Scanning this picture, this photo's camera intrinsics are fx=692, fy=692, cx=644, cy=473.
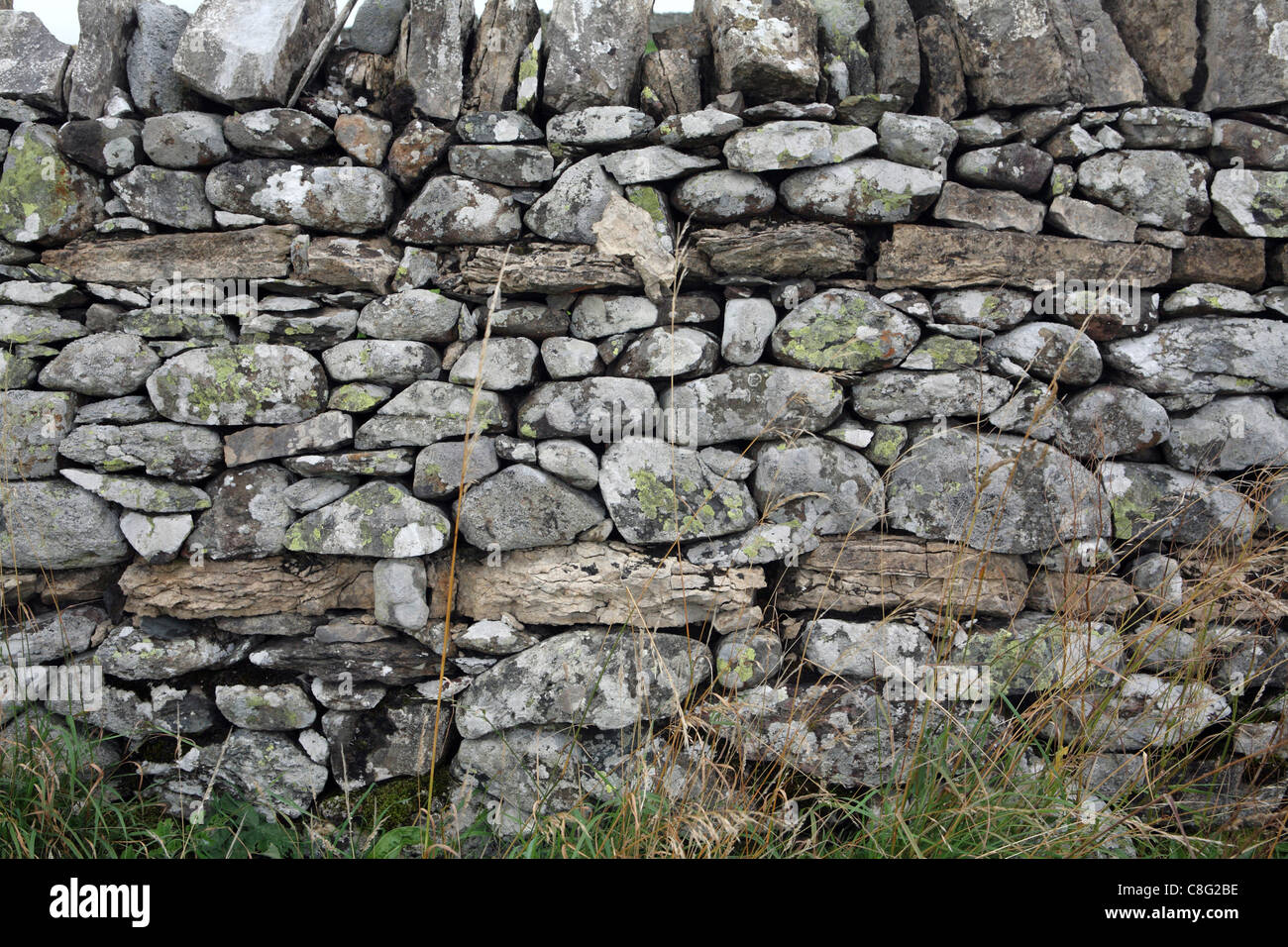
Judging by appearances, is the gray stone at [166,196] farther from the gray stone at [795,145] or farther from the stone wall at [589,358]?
the gray stone at [795,145]

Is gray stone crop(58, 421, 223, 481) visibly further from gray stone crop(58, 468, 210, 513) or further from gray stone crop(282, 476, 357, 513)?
gray stone crop(282, 476, 357, 513)

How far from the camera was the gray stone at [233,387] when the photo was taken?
8.66 feet

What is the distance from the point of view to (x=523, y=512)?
2639 millimetres

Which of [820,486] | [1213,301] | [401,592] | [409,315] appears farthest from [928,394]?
[401,592]

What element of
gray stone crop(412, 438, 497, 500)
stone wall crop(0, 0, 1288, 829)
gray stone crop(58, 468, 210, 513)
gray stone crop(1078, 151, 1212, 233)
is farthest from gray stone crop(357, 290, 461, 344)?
gray stone crop(1078, 151, 1212, 233)

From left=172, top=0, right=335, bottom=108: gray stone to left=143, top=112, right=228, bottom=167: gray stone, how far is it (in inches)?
4.2

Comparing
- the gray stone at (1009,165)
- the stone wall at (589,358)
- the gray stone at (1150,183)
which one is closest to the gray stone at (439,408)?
the stone wall at (589,358)

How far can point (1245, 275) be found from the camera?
2.68 meters

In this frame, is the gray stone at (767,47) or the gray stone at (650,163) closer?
the gray stone at (767,47)

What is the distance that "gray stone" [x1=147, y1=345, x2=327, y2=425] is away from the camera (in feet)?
8.66

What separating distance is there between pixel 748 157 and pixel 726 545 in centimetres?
145

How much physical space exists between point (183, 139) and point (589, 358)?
1.75 meters

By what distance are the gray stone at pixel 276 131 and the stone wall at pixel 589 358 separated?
1 cm
